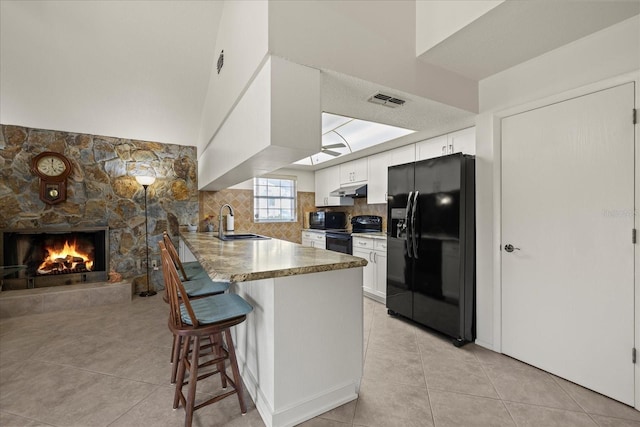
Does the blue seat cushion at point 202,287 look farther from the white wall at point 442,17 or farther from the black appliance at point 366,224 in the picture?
the black appliance at point 366,224

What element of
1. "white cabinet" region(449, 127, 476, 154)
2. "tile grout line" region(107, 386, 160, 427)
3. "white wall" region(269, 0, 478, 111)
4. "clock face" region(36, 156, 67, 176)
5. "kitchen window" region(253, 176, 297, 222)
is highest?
"white wall" region(269, 0, 478, 111)

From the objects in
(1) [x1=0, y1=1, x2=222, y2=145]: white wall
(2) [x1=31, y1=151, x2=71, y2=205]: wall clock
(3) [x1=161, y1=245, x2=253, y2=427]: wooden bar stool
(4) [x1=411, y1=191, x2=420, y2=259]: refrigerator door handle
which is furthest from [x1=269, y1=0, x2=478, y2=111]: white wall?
(2) [x1=31, y1=151, x2=71, y2=205]: wall clock

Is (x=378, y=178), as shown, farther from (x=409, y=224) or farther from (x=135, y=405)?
(x=135, y=405)

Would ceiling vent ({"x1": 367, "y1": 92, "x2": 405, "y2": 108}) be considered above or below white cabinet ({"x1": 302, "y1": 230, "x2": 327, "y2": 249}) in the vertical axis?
above

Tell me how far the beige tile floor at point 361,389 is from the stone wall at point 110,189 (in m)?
1.53

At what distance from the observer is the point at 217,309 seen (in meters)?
1.72

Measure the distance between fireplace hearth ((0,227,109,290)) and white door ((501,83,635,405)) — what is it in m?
5.03

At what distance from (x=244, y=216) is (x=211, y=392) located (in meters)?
3.61

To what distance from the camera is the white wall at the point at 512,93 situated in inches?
73.3

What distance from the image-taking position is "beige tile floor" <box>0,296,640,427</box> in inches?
66.9

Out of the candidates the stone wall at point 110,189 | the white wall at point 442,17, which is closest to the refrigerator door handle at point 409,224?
the white wall at point 442,17

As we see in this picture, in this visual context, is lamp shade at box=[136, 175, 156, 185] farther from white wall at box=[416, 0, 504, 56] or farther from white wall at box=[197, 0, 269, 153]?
white wall at box=[416, 0, 504, 56]

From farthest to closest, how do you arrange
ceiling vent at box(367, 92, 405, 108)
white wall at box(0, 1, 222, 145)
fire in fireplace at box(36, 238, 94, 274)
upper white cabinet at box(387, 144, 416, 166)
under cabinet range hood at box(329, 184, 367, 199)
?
under cabinet range hood at box(329, 184, 367, 199) → fire in fireplace at box(36, 238, 94, 274) → upper white cabinet at box(387, 144, 416, 166) → white wall at box(0, 1, 222, 145) → ceiling vent at box(367, 92, 405, 108)

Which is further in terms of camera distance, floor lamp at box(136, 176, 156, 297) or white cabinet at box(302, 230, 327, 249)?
white cabinet at box(302, 230, 327, 249)
